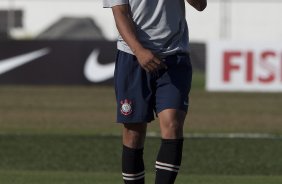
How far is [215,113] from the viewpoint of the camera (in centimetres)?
2248

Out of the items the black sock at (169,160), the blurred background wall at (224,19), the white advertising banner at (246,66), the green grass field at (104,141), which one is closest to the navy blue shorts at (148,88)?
the black sock at (169,160)

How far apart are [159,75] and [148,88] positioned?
124mm

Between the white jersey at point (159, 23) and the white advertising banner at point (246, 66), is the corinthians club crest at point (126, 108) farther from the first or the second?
the white advertising banner at point (246, 66)

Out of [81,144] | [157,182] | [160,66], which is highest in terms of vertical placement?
[160,66]

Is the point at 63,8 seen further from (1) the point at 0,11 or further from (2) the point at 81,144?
(2) the point at 81,144

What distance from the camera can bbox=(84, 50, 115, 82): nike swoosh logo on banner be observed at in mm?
29172

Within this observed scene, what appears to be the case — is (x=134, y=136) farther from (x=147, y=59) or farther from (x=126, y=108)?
(x=147, y=59)

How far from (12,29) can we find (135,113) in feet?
150

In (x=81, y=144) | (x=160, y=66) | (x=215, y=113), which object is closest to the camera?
(x=160, y=66)

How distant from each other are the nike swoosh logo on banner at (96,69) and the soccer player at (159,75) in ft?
67.6

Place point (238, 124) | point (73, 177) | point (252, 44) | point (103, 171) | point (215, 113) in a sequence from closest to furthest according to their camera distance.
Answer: point (73, 177)
point (103, 171)
point (238, 124)
point (215, 113)
point (252, 44)

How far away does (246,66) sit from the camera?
2727 cm

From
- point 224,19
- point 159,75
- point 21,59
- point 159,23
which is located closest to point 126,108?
point 159,75

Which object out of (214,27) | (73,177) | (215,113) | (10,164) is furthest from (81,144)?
(214,27)
